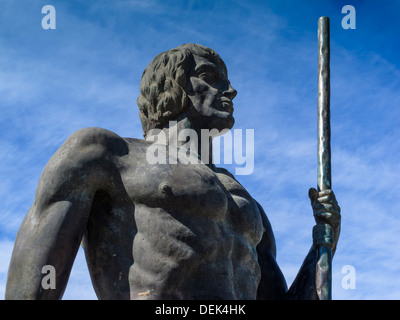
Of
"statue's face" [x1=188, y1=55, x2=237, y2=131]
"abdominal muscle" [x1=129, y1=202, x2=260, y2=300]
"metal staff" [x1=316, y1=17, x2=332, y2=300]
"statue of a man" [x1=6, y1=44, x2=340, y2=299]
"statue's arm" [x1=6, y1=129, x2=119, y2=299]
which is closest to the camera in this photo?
"statue's arm" [x1=6, y1=129, x2=119, y2=299]

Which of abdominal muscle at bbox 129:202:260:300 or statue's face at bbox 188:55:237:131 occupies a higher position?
statue's face at bbox 188:55:237:131

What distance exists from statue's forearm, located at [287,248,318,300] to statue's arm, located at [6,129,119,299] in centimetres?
264

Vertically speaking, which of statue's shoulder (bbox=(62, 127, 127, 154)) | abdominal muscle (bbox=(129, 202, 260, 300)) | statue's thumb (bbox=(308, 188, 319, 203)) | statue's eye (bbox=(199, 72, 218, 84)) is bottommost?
abdominal muscle (bbox=(129, 202, 260, 300))

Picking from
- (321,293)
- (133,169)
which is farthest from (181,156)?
(321,293)

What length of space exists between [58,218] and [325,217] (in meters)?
3.03

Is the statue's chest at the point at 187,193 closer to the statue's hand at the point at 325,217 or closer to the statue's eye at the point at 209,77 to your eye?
the statue's hand at the point at 325,217

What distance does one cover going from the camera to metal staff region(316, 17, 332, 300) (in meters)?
10.5

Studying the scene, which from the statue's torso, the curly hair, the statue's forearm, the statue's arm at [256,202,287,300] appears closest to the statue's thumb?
the statue's forearm

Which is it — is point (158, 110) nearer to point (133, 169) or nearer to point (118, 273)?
point (133, 169)

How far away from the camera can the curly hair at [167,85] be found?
11.1m

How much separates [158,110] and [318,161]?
1.96 metres

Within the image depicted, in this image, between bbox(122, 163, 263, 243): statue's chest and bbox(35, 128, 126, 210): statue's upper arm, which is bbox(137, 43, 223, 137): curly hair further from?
bbox(35, 128, 126, 210): statue's upper arm
